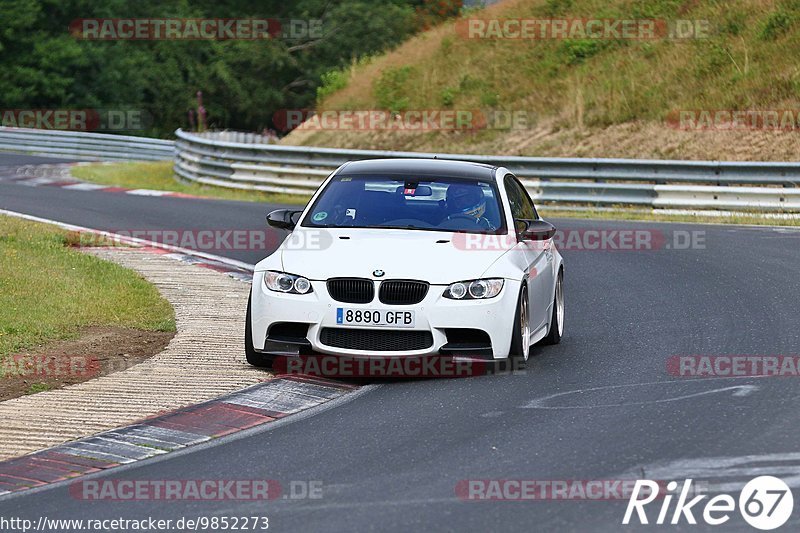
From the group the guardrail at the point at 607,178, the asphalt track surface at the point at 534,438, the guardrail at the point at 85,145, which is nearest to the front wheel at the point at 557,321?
the asphalt track surface at the point at 534,438

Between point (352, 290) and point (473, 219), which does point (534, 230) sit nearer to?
point (473, 219)

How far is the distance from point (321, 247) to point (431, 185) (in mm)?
1252

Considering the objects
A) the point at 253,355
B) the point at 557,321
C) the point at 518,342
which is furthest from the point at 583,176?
the point at 253,355

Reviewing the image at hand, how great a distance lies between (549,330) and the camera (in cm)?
1122

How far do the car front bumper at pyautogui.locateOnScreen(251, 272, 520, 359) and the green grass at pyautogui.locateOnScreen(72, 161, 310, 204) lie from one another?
1672 cm

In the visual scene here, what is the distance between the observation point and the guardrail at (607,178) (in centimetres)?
2288

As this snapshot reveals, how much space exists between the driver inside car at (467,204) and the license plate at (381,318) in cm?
137

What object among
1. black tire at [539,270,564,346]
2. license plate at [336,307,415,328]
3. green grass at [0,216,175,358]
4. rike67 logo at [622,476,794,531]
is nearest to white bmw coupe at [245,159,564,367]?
license plate at [336,307,415,328]

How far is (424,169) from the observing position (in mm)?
11211

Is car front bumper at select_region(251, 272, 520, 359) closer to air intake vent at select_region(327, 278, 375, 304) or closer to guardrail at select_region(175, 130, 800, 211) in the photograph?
air intake vent at select_region(327, 278, 375, 304)

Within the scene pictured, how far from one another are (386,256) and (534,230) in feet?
4.53

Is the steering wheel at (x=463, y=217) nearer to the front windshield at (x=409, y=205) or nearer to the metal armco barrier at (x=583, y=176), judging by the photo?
the front windshield at (x=409, y=205)

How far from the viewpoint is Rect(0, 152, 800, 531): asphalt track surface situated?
20.8 ft

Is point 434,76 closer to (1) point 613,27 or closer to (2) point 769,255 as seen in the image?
(1) point 613,27
